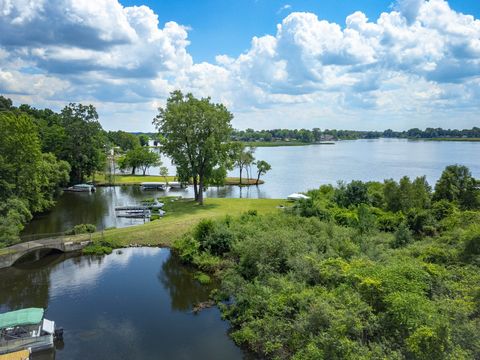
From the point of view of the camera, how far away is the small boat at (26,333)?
1831 cm

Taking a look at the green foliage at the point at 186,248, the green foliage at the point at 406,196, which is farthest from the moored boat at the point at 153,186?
the green foliage at the point at 406,196

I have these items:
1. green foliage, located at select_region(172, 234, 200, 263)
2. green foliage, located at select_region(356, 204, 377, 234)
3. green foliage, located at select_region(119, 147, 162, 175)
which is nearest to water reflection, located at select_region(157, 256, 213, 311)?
green foliage, located at select_region(172, 234, 200, 263)

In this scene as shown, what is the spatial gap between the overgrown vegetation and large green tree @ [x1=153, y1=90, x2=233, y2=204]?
43.7 ft

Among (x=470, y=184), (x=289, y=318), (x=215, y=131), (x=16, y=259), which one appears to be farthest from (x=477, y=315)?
(x=215, y=131)

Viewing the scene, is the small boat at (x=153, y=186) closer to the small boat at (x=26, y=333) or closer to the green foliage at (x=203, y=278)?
the green foliage at (x=203, y=278)

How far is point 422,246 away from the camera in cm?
2497

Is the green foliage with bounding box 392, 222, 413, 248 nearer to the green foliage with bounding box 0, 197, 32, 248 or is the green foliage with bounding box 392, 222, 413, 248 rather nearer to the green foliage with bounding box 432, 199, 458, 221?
the green foliage with bounding box 432, 199, 458, 221

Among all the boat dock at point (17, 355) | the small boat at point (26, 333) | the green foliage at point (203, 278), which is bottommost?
the green foliage at point (203, 278)

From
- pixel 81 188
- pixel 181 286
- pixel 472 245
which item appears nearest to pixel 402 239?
pixel 472 245

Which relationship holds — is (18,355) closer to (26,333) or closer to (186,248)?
(26,333)

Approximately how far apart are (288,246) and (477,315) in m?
10.9

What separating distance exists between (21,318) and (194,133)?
30.8m

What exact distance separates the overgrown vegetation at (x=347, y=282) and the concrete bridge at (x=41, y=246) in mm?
8970

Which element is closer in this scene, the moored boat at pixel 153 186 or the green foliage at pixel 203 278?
the green foliage at pixel 203 278
